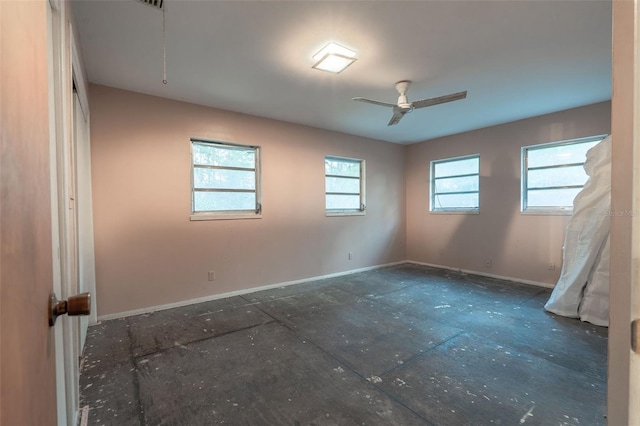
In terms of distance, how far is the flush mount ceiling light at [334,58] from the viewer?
8.04 feet

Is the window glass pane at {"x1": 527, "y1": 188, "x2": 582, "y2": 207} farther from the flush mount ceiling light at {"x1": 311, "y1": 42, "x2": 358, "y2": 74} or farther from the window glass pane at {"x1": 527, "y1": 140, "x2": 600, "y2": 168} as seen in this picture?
the flush mount ceiling light at {"x1": 311, "y1": 42, "x2": 358, "y2": 74}

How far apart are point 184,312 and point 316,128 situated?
3.50 metres

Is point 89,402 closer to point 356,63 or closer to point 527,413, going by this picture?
point 527,413

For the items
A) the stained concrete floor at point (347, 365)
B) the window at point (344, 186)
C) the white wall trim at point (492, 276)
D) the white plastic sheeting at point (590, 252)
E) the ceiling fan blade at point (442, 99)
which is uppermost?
the ceiling fan blade at point (442, 99)

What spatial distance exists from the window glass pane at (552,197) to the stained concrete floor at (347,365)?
1789mm

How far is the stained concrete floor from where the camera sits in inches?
68.6

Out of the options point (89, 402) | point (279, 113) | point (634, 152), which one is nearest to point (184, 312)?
point (89, 402)

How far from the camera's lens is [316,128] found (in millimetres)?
4938

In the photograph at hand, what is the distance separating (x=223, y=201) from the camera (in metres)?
4.06

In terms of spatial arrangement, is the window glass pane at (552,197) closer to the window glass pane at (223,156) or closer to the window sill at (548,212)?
the window sill at (548,212)

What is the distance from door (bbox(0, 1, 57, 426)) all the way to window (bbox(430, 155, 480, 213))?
575 cm

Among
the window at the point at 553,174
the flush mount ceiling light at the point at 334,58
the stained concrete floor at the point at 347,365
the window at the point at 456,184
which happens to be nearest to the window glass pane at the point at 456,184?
the window at the point at 456,184

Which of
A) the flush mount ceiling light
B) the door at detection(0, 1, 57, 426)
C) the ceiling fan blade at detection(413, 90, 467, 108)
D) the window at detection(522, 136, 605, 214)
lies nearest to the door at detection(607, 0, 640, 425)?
the door at detection(0, 1, 57, 426)

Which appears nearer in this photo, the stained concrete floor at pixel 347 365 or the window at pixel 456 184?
the stained concrete floor at pixel 347 365
